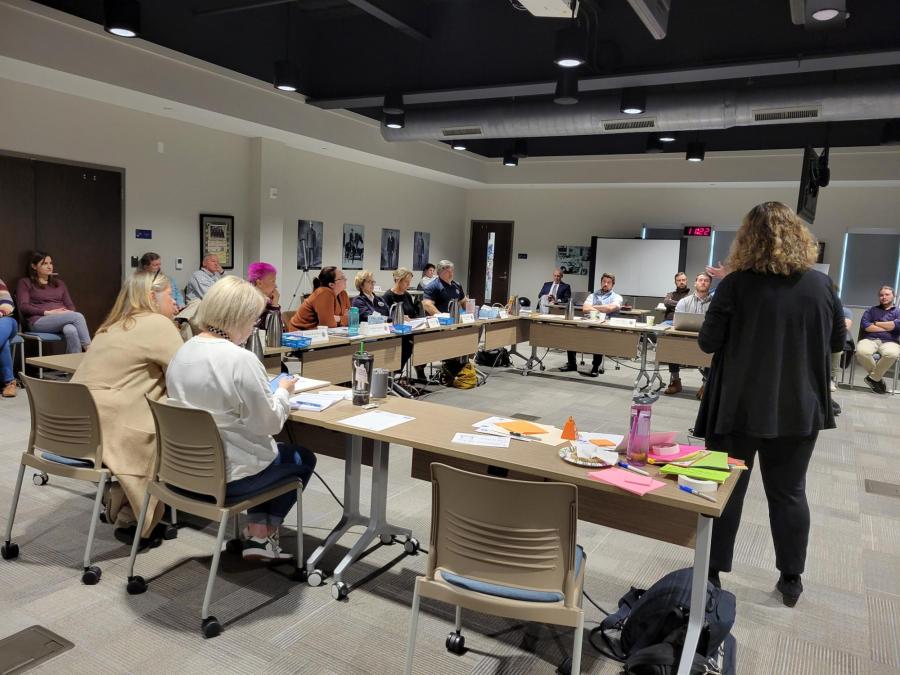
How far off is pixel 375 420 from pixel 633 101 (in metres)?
5.40

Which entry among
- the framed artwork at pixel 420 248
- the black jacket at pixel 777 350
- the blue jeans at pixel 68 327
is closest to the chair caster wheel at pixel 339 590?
the black jacket at pixel 777 350

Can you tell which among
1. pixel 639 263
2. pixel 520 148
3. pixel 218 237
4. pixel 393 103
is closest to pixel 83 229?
pixel 218 237

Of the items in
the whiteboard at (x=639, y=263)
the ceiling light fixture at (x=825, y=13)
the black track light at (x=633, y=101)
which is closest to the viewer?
the ceiling light fixture at (x=825, y=13)

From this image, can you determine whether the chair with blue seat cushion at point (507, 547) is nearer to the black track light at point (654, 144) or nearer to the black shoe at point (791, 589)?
the black shoe at point (791, 589)

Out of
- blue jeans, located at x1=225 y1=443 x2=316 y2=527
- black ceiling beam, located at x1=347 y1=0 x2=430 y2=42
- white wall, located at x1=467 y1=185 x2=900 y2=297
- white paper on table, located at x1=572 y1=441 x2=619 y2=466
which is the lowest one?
blue jeans, located at x1=225 y1=443 x2=316 y2=527

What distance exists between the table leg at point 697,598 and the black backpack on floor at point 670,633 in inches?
1.8

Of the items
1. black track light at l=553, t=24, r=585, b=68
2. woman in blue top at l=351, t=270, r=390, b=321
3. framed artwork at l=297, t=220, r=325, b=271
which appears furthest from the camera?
framed artwork at l=297, t=220, r=325, b=271

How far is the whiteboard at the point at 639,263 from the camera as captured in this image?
37.4ft

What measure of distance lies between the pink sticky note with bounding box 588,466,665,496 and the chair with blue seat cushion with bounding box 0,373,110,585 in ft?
6.66

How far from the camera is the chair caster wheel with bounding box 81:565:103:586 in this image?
2.61m

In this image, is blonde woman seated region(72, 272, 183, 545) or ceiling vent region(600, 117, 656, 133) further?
ceiling vent region(600, 117, 656, 133)

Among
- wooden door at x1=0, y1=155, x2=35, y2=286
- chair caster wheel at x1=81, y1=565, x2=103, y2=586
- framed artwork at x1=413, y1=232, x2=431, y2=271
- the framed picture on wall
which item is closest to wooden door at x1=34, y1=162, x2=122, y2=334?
wooden door at x1=0, y1=155, x2=35, y2=286

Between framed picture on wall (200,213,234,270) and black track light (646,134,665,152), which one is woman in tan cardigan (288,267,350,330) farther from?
black track light (646,134,665,152)

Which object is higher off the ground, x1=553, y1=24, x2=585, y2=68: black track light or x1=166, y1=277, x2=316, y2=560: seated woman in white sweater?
x1=553, y1=24, x2=585, y2=68: black track light
